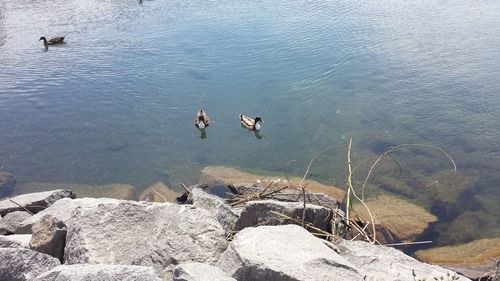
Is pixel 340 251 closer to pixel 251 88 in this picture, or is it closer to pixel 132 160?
pixel 132 160

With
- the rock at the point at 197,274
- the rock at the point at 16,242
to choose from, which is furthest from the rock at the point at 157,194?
the rock at the point at 197,274

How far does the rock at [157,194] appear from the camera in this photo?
9.84 meters

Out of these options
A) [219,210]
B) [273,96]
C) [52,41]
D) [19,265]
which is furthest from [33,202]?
[52,41]

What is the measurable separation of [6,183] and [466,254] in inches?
402

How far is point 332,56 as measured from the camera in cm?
1539

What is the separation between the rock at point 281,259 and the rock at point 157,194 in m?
5.42

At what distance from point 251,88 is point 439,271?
32.2 ft

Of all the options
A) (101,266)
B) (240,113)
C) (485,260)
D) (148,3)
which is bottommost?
(485,260)

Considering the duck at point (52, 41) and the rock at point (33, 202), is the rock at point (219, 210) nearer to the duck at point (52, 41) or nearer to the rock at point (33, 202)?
the rock at point (33, 202)

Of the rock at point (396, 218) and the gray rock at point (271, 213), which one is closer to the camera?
the gray rock at point (271, 213)

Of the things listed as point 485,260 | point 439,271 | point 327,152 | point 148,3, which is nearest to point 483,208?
point 485,260

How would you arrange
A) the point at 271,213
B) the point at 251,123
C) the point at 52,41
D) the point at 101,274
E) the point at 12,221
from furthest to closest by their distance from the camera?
the point at 52,41
the point at 251,123
the point at 12,221
the point at 271,213
the point at 101,274

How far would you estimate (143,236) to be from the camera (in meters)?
5.02

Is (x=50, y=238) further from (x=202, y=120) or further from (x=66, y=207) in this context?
(x=202, y=120)
